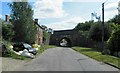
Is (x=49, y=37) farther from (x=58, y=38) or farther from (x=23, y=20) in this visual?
(x=23, y=20)

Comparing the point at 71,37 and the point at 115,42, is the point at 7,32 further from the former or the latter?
the point at 71,37

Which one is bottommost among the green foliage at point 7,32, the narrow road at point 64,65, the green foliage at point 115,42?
the narrow road at point 64,65

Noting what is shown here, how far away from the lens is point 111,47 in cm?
4238

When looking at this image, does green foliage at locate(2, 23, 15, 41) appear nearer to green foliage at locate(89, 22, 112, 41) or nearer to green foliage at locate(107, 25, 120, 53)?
green foliage at locate(107, 25, 120, 53)

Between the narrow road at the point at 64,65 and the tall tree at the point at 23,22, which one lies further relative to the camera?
the tall tree at the point at 23,22

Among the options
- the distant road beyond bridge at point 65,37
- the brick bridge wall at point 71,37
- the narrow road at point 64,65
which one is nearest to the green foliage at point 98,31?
the brick bridge wall at point 71,37

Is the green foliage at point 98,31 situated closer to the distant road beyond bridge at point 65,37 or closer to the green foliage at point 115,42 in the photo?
the green foliage at point 115,42

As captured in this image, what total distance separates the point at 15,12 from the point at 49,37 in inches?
2645

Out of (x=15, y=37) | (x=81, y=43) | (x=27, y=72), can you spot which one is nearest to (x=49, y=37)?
(x=81, y=43)

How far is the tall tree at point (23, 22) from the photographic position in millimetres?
56406

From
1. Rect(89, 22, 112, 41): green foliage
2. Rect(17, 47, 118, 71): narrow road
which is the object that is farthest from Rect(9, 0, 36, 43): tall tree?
Rect(17, 47, 118, 71): narrow road

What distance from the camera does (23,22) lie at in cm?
5650

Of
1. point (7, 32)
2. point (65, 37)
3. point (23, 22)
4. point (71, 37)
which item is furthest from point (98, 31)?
point (65, 37)

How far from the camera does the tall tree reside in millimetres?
56406
